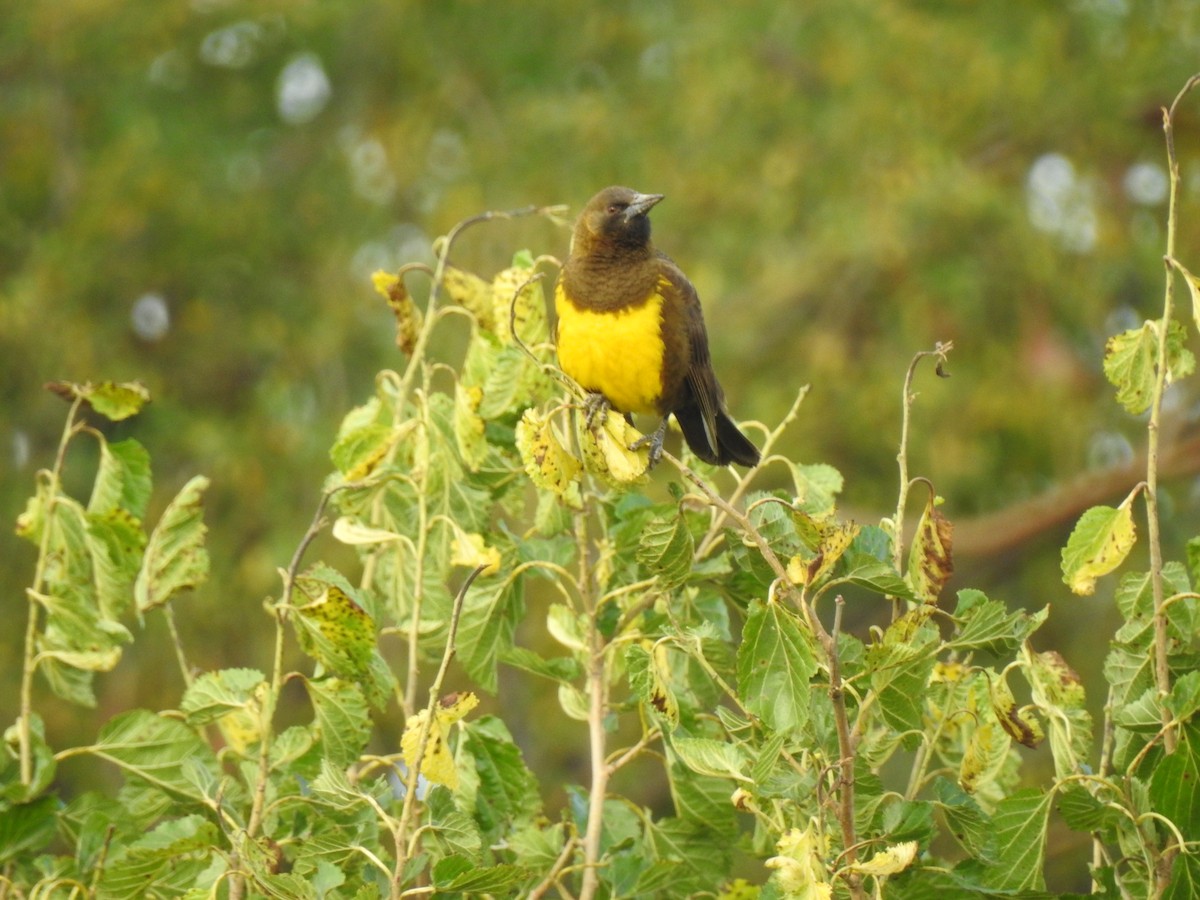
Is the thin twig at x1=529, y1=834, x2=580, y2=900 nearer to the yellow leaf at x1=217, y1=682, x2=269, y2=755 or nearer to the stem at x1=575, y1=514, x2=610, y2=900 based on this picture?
the stem at x1=575, y1=514, x2=610, y2=900

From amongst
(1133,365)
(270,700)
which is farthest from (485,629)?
(1133,365)

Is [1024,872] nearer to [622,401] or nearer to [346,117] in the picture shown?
[622,401]

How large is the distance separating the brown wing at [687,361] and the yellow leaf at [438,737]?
1788mm

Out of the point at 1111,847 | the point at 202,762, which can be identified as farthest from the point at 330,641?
the point at 1111,847

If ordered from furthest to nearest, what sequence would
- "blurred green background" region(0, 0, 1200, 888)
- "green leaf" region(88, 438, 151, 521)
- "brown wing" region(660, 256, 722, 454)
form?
"blurred green background" region(0, 0, 1200, 888)
"brown wing" region(660, 256, 722, 454)
"green leaf" region(88, 438, 151, 521)

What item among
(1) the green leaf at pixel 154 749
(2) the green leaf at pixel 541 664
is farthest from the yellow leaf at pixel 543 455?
(1) the green leaf at pixel 154 749

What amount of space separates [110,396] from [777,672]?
4.39ft

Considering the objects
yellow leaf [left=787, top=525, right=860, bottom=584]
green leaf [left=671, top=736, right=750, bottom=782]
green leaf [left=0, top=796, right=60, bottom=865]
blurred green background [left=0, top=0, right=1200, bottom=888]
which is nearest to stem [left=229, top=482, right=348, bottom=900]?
green leaf [left=0, top=796, right=60, bottom=865]

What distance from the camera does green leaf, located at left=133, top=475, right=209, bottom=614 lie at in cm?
292

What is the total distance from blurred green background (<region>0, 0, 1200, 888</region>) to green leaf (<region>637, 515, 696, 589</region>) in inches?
254

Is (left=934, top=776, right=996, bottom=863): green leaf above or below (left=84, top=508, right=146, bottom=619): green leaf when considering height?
below

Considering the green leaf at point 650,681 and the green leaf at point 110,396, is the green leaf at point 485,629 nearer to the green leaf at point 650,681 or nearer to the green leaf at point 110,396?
the green leaf at point 650,681

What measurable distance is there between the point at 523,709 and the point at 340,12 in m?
6.00

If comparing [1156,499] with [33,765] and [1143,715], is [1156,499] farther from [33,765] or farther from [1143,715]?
[33,765]
